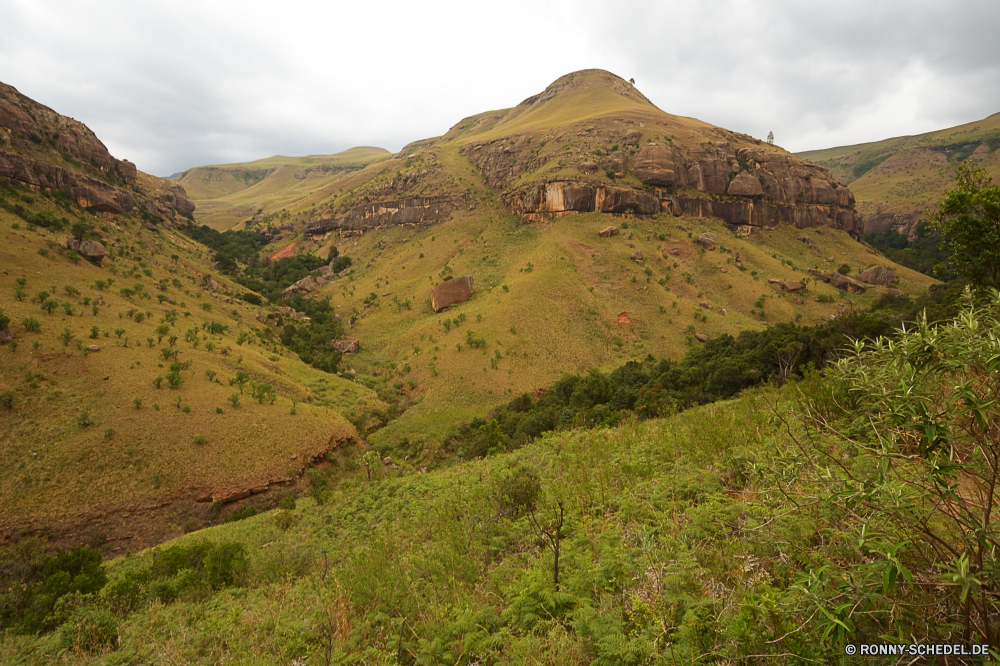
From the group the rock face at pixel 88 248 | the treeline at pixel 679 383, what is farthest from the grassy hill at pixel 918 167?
the rock face at pixel 88 248

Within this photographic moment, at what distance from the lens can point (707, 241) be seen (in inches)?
1890

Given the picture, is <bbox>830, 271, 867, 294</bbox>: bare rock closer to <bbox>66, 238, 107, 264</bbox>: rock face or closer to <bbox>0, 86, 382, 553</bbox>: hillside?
<bbox>0, 86, 382, 553</bbox>: hillside

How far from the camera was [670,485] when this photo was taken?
16.8ft

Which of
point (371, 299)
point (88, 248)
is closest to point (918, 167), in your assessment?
point (371, 299)

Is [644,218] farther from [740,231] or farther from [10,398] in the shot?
[10,398]

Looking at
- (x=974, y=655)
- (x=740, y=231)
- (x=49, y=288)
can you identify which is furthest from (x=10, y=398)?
(x=740, y=231)

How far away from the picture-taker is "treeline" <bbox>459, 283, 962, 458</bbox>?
49.3 ft

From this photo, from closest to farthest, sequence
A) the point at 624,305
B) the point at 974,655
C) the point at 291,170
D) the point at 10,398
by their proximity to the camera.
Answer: the point at 974,655 < the point at 10,398 < the point at 624,305 < the point at 291,170

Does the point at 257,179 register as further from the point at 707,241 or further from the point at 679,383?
the point at 679,383

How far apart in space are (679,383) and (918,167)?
5937 inches

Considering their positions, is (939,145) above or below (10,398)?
above

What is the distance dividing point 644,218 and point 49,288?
182 feet

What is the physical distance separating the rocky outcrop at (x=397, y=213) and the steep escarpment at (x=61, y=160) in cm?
2649

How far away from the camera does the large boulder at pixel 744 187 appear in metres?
54.5
